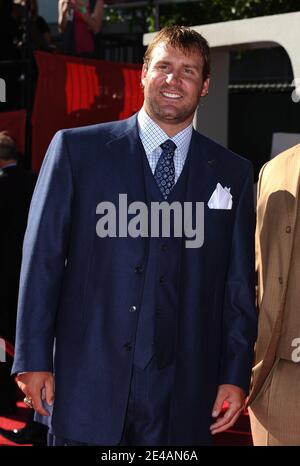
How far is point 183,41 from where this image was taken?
316cm

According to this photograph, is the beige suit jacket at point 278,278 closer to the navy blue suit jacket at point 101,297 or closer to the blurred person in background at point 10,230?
the navy blue suit jacket at point 101,297

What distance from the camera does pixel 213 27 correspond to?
735cm

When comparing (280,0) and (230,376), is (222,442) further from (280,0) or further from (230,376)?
(280,0)

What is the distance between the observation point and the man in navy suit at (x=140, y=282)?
2.97m

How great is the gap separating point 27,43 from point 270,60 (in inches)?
299

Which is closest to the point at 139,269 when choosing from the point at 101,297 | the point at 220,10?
the point at 101,297

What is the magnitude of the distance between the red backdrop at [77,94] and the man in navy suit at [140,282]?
5.21m

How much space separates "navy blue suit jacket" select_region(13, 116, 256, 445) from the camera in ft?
9.70

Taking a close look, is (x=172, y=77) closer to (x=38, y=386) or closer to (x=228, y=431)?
(x=38, y=386)

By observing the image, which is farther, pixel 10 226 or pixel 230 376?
pixel 10 226

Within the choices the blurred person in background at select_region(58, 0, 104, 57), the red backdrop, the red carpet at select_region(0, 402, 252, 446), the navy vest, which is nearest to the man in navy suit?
the navy vest

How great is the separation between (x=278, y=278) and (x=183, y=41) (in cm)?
96

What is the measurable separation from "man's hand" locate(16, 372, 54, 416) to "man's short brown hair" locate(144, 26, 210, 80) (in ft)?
3.95
